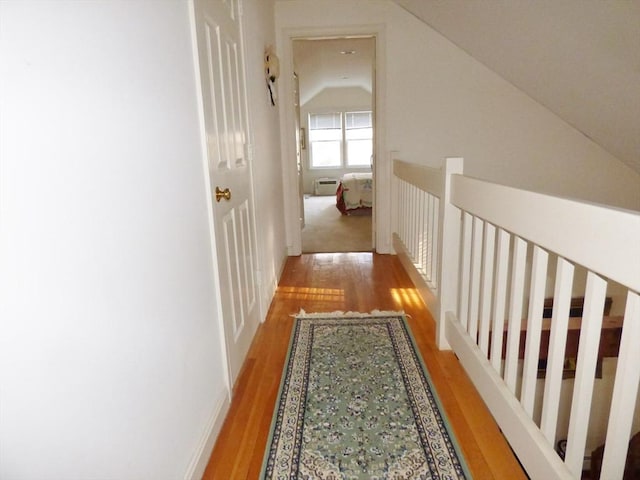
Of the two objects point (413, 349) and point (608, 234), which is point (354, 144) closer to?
point (413, 349)

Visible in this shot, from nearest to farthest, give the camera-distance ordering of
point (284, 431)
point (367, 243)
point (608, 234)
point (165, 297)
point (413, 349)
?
point (608, 234) < point (165, 297) < point (284, 431) < point (413, 349) < point (367, 243)

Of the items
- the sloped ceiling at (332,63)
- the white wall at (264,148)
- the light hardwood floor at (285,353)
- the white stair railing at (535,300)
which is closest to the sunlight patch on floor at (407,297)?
the light hardwood floor at (285,353)

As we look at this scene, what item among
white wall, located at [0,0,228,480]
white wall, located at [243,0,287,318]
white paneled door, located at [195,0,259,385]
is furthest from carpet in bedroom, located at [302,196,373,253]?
white wall, located at [0,0,228,480]

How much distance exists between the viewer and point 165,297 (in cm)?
112

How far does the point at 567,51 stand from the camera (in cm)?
251

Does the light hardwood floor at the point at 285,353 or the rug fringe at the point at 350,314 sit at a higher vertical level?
the rug fringe at the point at 350,314

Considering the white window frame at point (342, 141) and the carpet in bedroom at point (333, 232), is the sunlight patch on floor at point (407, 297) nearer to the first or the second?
the carpet in bedroom at point (333, 232)

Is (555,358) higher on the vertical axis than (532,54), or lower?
lower

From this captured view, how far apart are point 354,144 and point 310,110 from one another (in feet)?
4.07

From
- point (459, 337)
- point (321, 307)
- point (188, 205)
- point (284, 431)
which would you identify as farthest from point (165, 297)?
point (321, 307)

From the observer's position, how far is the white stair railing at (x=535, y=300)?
2.84 ft

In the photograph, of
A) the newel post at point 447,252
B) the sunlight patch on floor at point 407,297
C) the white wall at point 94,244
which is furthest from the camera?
the sunlight patch on floor at point 407,297

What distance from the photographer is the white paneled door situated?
158cm

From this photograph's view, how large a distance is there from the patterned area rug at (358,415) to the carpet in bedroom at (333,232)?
2043 mm
